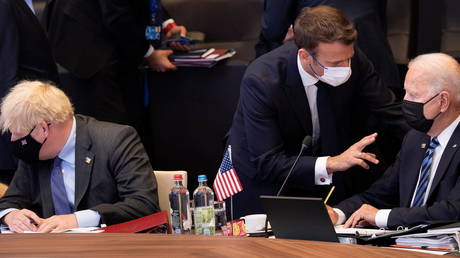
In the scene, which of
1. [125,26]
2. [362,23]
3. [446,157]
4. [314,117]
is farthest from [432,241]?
[125,26]

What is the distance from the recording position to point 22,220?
448cm

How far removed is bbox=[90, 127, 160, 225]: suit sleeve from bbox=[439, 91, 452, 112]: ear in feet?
4.52

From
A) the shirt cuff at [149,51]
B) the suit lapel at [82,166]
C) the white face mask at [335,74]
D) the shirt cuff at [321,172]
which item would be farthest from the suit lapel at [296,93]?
the shirt cuff at [149,51]

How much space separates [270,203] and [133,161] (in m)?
1.13

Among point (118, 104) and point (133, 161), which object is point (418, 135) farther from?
point (118, 104)

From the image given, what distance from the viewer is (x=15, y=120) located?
4598 millimetres

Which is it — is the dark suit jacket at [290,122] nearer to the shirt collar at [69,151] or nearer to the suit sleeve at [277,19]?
the suit sleeve at [277,19]

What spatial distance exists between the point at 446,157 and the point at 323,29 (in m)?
0.91

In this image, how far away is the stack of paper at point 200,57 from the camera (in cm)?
685

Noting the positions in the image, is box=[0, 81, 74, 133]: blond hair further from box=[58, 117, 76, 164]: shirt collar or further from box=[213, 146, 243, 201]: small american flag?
box=[213, 146, 243, 201]: small american flag

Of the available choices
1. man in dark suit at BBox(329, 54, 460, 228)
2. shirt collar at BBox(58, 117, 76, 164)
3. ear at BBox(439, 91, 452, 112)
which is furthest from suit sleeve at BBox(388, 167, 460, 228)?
shirt collar at BBox(58, 117, 76, 164)

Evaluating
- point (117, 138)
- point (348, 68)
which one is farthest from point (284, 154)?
point (117, 138)

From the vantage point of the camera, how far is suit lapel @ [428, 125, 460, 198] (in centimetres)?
425

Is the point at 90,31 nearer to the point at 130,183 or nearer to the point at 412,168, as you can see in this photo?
the point at 130,183
